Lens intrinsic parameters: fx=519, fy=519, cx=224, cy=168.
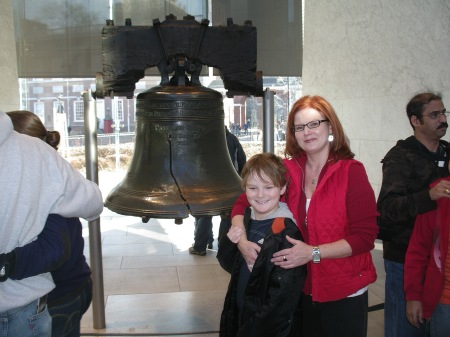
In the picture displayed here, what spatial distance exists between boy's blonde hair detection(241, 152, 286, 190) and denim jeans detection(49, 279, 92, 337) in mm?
851

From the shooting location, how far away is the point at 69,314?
2.11m

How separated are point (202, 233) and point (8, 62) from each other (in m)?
3.06

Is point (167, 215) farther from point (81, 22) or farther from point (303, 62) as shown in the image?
point (303, 62)

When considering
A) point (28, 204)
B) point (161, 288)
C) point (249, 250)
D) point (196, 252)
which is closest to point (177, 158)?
point (249, 250)

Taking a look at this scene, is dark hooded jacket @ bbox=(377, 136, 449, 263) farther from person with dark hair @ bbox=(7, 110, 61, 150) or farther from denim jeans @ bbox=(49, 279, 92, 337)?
person with dark hair @ bbox=(7, 110, 61, 150)

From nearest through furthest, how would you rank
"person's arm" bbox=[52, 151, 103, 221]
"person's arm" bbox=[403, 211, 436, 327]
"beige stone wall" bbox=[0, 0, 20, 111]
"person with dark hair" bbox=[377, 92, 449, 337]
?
"person's arm" bbox=[52, 151, 103, 221]
"person's arm" bbox=[403, 211, 436, 327]
"person with dark hair" bbox=[377, 92, 449, 337]
"beige stone wall" bbox=[0, 0, 20, 111]

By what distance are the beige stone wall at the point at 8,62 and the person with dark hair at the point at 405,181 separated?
4405 mm

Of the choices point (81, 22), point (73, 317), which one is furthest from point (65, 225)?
point (81, 22)

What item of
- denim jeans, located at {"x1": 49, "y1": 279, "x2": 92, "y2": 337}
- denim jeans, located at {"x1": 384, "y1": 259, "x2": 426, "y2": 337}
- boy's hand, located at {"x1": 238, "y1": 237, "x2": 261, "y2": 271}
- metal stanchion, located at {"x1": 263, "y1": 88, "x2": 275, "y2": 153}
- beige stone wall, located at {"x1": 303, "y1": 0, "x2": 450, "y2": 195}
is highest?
beige stone wall, located at {"x1": 303, "y1": 0, "x2": 450, "y2": 195}

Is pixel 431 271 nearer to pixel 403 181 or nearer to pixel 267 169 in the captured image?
pixel 403 181

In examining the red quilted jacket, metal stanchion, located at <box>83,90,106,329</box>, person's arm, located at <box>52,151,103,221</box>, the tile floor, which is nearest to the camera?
person's arm, located at <box>52,151,103,221</box>

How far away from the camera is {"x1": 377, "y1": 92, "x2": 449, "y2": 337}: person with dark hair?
2.79 m

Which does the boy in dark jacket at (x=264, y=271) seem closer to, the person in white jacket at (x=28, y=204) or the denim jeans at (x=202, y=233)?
the person in white jacket at (x=28, y=204)

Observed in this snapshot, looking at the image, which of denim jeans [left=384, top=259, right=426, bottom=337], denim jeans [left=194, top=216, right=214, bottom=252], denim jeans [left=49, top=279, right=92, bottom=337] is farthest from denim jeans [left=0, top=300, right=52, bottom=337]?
denim jeans [left=194, top=216, right=214, bottom=252]
